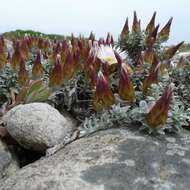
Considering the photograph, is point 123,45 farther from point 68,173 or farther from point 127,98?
point 68,173

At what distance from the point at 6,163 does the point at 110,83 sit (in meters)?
1.09

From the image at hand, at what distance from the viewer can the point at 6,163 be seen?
3.18 m

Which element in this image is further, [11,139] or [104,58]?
[104,58]

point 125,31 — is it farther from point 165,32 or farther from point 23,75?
point 23,75

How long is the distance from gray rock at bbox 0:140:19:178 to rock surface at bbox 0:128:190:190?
408mm

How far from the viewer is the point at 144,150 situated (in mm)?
2725

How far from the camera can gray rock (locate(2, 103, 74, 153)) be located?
3.23 m

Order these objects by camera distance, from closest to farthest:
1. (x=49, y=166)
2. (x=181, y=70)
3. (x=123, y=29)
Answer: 1. (x=49, y=166)
2. (x=181, y=70)
3. (x=123, y=29)

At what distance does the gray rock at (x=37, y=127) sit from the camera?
3234 mm

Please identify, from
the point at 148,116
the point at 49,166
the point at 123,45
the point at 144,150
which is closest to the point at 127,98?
the point at 148,116

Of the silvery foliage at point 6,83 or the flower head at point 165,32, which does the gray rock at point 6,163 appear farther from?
the flower head at point 165,32

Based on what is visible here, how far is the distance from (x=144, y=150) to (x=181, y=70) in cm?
143

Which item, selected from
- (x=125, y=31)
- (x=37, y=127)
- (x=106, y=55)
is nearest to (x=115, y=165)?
(x=37, y=127)

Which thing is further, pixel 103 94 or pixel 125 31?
pixel 125 31
